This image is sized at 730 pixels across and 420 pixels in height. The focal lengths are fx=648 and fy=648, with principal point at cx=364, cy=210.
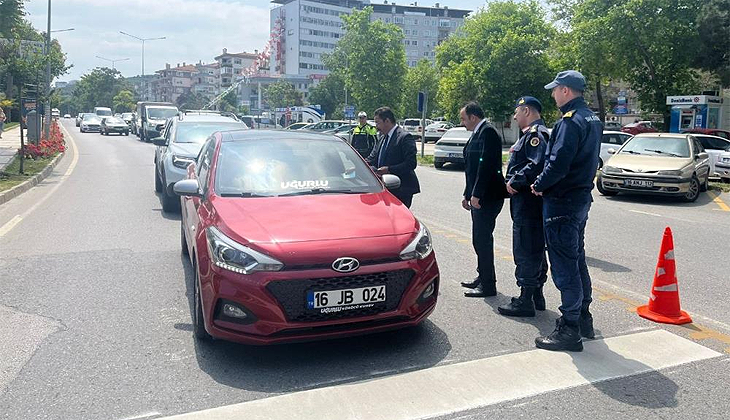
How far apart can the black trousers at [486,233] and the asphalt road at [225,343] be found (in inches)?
12.6

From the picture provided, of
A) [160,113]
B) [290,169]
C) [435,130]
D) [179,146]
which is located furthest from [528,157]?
[435,130]

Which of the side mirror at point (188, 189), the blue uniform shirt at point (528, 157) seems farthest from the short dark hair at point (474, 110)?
the side mirror at point (188, 189)

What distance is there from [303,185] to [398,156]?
2.16 m

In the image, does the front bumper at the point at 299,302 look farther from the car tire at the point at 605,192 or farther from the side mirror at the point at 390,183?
the car tire at the point at 605,192

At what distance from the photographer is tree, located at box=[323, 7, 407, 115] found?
4241 cm

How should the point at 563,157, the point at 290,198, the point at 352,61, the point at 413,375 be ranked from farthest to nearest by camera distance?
the point at 352,61 → the point at 290,198 → the point at 563,157 → the point at 413,375

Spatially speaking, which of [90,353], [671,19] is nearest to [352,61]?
[671,19]

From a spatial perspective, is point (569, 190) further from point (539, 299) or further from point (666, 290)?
point (666, 290)

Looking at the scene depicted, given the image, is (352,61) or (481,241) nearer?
(481,241)

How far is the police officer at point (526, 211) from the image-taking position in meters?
5.34

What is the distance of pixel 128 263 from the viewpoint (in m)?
7.34

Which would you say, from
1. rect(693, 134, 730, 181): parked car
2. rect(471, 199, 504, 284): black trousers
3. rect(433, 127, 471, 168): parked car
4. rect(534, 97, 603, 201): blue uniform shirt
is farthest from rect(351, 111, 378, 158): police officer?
rect(693, 134, 730, 181): parked car

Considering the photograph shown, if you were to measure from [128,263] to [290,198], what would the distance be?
3.10 metres

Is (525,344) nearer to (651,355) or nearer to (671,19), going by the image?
(651,355)
